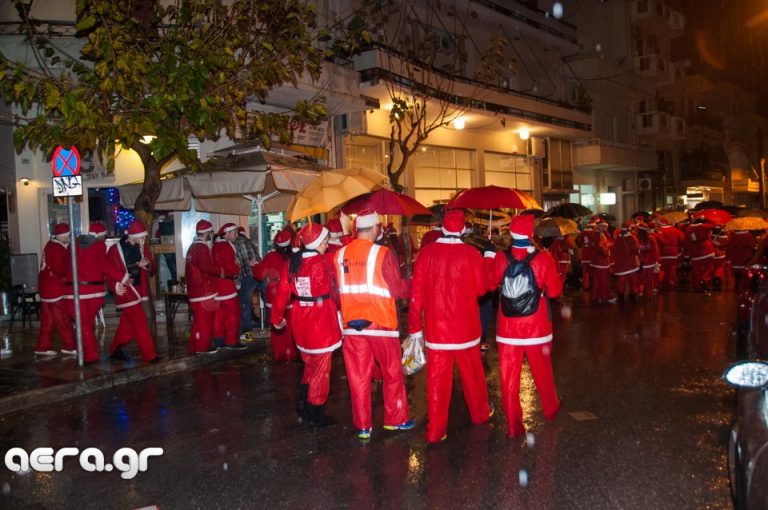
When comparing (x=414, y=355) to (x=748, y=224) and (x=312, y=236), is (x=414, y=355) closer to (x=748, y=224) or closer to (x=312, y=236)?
(x=312, y=236)

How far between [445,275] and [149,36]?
305 inches

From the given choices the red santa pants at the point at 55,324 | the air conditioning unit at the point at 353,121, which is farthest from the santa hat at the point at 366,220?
the air conditioning unit at the point at 353,121

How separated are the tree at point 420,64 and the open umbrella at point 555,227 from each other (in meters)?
3.62

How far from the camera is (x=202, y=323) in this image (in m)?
9.95

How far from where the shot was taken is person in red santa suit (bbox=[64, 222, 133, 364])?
9.16 metres

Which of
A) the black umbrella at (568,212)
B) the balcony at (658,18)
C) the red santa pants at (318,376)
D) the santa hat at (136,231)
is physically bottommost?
the red santa pants at (318,376)

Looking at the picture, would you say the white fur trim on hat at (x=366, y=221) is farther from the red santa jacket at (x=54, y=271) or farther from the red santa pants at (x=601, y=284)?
the red santa pants at (x=601, y=284)

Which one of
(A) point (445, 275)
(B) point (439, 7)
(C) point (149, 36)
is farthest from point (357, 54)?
(A) point (445, 275)

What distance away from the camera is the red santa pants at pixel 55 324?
10.2 m

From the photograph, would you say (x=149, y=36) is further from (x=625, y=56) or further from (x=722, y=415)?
(x=625, y=56)

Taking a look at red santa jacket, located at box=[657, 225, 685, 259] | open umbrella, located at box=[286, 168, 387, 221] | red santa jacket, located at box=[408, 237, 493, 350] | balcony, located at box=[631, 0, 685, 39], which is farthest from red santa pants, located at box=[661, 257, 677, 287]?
balcony, located at box=[631, 0, 685, 39]

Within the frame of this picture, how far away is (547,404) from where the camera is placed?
19.9 feet

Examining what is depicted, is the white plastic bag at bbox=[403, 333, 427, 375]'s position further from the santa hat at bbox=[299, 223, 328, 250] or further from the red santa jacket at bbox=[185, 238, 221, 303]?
the red santa jacket at bbox=[185, 238, 221, 303]

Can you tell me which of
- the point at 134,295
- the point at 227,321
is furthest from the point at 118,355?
the point at 227,321
